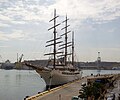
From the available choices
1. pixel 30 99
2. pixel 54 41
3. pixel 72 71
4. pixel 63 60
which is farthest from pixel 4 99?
pixel 63 60

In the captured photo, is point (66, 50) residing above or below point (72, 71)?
above

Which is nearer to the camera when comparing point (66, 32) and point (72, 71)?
point (72, 71)

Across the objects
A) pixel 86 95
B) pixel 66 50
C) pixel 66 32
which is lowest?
pixel 86 95

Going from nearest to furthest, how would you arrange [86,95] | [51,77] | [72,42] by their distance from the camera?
[86,95] → [51,77] → [72,42]

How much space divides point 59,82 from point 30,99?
4284 centimetres

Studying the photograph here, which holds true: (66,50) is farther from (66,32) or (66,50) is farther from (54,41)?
(54,41)

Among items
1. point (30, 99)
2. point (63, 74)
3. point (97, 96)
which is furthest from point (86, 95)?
point (63, 74)

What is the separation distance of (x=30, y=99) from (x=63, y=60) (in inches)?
2351

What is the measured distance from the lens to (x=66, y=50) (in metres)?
85.8

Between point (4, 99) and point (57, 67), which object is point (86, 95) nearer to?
point (4, 99)

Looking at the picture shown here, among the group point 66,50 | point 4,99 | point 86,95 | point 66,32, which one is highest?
point 66,32

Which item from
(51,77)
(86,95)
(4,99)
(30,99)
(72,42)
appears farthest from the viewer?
(72,42)

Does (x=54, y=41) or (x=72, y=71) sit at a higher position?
(x=54, y=41)

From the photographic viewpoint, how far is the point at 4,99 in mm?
45281
